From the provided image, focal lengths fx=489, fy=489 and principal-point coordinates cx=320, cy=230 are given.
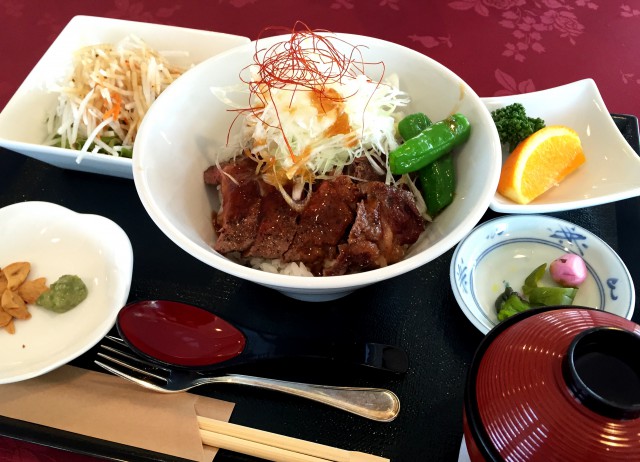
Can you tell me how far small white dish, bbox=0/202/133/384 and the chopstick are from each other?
0.48 m

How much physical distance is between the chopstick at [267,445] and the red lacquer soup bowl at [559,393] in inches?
14.9

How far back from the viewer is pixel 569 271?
172 centimetres

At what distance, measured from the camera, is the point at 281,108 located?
167 centimetres

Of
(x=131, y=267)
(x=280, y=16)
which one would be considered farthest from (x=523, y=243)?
(x=280, y=16)

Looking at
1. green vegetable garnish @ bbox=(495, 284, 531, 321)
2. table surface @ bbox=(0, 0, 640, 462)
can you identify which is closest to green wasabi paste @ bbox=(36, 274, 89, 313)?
table surface @ bbox=(0, 0, 640, 462)

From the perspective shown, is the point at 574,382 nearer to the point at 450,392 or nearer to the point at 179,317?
the point at 450,392

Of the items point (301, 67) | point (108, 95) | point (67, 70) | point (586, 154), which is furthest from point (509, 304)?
point (67, 70)

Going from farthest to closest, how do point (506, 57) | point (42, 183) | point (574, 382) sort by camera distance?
Result: point (506, 57)
point (42, 183)
point (574, 382)

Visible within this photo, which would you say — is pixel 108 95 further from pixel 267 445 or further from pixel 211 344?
pixel 267 445

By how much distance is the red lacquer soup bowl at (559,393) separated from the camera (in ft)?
2.89

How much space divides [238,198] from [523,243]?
1089mm

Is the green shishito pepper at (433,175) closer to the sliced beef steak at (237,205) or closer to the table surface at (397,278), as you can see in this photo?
the table surface at (397,278)

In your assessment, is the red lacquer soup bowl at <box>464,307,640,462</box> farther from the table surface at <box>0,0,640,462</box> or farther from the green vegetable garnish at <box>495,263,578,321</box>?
the green vegetable garnish at <box>495,263,578,321</box>

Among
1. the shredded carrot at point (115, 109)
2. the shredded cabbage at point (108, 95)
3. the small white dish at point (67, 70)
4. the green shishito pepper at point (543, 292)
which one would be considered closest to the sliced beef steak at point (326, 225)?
the green shishito pepper at point (543, 292)
